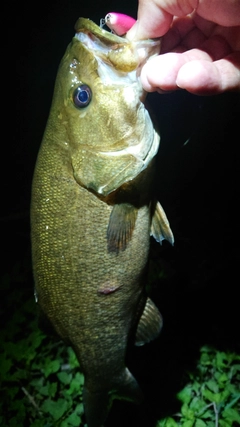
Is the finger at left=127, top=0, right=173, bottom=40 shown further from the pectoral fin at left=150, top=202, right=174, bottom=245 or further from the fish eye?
the pectoral fin at left=150, top=202, right=174, bottom=245

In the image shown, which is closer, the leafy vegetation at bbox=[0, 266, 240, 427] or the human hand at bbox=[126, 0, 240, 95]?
the human hand at bbox=[126, 0, 240, 95]

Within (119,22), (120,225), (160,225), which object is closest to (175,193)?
(160,225)

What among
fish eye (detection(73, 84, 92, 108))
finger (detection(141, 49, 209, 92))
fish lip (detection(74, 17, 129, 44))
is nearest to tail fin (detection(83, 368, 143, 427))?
fish eye (detection(73, 84, 92, 108))

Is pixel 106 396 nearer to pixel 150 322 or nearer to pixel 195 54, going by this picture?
pixel 150 322

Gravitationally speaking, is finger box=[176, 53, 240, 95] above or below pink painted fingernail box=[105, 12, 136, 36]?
below

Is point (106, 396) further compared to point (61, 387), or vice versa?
point (61, 387)

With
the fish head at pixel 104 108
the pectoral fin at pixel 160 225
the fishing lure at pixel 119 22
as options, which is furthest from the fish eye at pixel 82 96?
the pectoral fin at pixel 160 225

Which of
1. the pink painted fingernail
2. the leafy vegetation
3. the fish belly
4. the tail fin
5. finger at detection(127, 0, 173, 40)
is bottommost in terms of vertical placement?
the leafy vegetation

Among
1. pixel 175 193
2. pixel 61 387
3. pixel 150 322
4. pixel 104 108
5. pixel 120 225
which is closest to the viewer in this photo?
pixel 104 108
